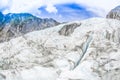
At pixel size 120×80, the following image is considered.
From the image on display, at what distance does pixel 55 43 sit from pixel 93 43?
697 cm

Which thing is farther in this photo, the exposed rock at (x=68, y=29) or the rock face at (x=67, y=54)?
the exposed rock at (x=68, y=29)

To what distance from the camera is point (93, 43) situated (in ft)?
199

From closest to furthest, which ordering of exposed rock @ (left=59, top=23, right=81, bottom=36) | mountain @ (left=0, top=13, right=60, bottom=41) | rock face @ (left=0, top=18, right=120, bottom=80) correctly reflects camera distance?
rock face @ (left=0, top=18, right=120, bottom=80)
exposed rock @ (left=59, top=23, right=81, bottom=36)
mountain @ (left=0, top=13, right=60, bottom=41)

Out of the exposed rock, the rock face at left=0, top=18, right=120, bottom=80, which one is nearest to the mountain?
the exposed rock

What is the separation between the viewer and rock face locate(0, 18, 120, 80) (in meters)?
56.0

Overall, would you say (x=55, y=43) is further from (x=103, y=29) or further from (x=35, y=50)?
(x=103, y=29)

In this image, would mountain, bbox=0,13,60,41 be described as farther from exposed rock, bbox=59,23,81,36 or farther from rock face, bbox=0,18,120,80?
rock face, bbox=0,18,120,80

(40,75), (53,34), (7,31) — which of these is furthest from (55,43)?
(7,31)

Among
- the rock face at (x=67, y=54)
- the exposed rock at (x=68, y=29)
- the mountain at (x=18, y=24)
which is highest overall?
the mountain at (x=18, y=24)

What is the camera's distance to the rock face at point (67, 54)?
55969 millimetres

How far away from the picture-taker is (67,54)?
197ft

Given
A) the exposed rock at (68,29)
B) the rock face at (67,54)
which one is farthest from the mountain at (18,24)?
the rock face at (67,54)

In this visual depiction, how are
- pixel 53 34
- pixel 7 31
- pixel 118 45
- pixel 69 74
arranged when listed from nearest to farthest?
pixel 69 74, pixel 118 45, pixel 53 34, pixel 7 31

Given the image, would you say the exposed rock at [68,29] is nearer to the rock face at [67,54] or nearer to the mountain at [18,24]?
the rock face at [67,54]
